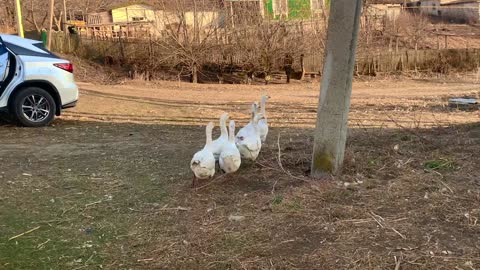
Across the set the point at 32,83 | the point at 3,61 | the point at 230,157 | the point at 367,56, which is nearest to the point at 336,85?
the point at 230,157

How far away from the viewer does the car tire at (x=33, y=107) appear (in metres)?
9.29

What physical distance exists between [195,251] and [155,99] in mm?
11694

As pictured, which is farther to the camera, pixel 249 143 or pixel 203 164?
pixel 249 143

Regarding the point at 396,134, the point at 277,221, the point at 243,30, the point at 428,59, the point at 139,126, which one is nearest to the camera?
the point at 277,221

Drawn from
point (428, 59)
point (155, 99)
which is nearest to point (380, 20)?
point (428, 59)

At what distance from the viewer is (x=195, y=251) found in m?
3.88

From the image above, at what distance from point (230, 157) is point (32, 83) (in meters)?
5.50

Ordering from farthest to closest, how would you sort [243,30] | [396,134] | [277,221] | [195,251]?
[243,30] → [396,134] → [277,221] → [195,251]

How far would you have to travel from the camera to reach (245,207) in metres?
4.64

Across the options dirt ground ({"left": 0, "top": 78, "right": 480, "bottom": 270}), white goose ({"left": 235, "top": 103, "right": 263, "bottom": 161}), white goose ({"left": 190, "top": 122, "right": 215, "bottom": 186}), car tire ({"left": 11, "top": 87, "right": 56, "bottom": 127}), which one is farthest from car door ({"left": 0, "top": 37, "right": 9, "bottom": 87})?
white goose ({"left": 190, "top": 122, "right": 215, "bottom": 186})

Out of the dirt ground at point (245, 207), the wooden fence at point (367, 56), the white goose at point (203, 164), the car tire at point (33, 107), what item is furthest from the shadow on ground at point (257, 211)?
the wooden fence at point (367, 56)

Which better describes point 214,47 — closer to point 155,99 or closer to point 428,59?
point 155,99

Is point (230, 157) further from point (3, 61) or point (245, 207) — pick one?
point (3, 61)

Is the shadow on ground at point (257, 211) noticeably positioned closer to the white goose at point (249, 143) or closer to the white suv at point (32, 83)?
the white goose at point (249, 143)
